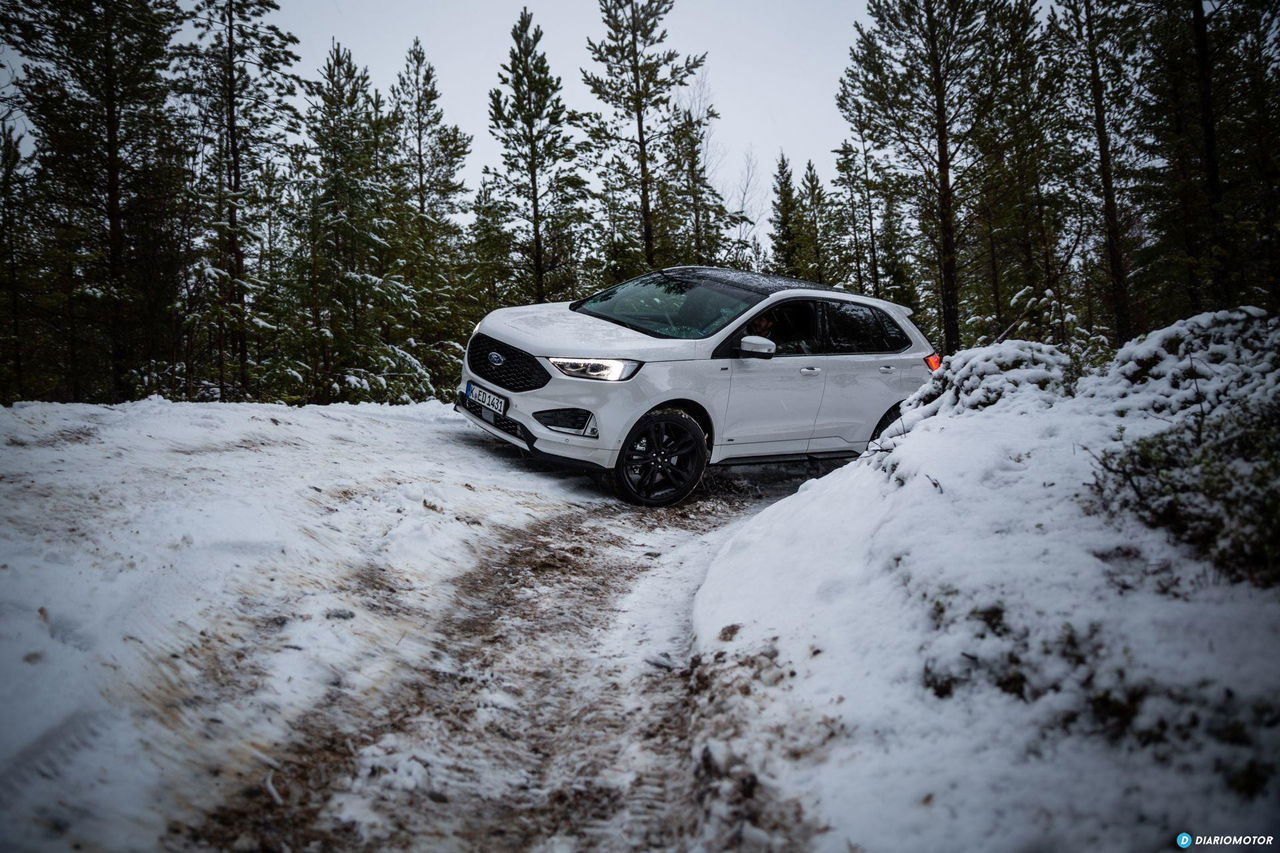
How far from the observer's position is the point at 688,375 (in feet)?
17.6

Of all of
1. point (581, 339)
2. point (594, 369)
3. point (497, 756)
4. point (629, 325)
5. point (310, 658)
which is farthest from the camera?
point (629, 325)

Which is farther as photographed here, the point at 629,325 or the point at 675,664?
the point at 629,325

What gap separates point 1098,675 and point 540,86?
18.3 metres

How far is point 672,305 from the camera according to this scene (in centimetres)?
604

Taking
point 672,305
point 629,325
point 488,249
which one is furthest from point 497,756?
point 488,249

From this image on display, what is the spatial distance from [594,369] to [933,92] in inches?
554

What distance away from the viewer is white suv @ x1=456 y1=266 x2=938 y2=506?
5.15 m

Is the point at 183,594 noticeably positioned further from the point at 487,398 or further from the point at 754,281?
the point at 754,281

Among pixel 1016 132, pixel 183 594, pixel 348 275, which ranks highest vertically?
pixel 1016 132

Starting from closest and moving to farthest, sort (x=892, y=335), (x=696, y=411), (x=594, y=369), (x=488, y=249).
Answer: (x=594, y=369)
(x=696, y=411)
(x=892, y=335)
(x=488, y=249)

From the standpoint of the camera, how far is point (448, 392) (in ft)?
41.1

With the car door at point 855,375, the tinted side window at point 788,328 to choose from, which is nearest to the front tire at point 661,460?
the tinted side window at point 788,328

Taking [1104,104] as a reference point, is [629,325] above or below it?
below

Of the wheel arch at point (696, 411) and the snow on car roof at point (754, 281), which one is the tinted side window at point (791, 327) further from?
the wheel arch at point (696, 411)
